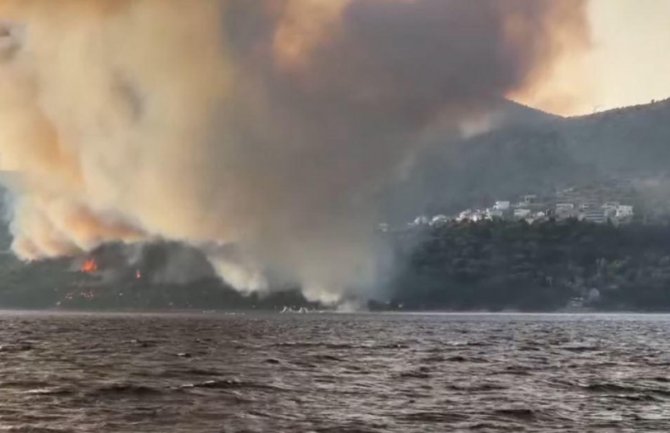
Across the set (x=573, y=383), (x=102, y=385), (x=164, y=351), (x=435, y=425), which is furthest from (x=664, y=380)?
(x=164, y=351)

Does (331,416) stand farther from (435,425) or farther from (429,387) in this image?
(429,387)

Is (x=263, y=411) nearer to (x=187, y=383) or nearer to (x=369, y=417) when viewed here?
(x=369, y=417)

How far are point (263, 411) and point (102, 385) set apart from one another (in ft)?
56.6

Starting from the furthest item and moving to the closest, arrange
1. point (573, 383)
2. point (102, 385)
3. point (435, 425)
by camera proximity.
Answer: point (573, 383) < point (102, 385) < point (435, 425)

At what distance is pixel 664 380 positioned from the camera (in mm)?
81500

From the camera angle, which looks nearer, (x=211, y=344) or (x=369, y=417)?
(x=369, y=417)

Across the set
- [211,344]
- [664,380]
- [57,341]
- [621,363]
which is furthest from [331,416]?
[57,341]

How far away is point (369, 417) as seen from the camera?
53719 millimetres

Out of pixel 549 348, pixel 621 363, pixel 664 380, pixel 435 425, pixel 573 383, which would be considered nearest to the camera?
pixel 435 425

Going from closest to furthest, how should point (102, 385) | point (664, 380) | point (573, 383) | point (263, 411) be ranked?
1. point (263, 411)
2. point (102, 385)
3. point (573, 383)
4. point (664, 380)

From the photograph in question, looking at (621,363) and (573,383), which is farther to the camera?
(621,363)

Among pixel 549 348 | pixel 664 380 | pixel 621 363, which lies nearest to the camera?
pixel 664 380

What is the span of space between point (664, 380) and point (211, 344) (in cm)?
6699

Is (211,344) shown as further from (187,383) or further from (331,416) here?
(331,416)
